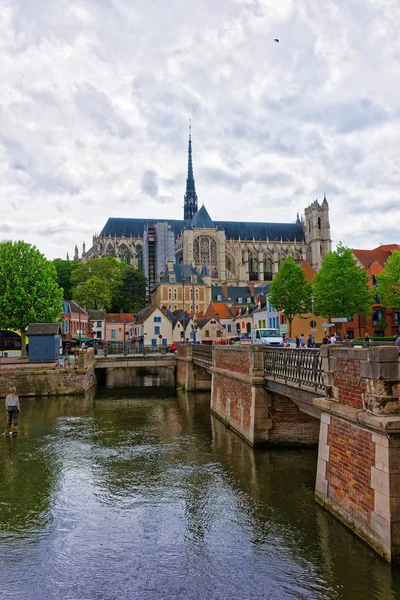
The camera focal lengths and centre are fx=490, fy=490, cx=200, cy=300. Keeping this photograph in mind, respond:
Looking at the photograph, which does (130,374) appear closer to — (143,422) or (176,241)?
(143,422)

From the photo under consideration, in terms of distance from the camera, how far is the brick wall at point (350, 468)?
9.86 meters

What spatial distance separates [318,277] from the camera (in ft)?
173

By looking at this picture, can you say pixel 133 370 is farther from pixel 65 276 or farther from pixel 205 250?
pixel 205 250

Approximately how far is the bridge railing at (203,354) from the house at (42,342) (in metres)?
13.1

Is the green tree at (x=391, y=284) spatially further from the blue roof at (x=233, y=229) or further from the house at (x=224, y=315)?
the blue roof at (x=233, y=229)

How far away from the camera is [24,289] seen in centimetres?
4928

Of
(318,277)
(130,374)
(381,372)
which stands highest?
(318,277)

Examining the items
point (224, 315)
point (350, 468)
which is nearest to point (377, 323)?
point (224, 315)

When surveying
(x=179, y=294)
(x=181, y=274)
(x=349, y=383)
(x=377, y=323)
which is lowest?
(x=349, y=383)

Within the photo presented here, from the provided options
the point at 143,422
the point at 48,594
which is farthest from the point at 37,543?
the point at 143,422

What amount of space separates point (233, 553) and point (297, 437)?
8.75 meters

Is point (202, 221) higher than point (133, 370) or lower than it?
higher

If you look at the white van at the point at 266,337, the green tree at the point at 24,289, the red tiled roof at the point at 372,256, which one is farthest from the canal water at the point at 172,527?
the red tiled roof at the point at 372,256

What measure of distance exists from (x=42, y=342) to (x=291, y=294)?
27269 mm
